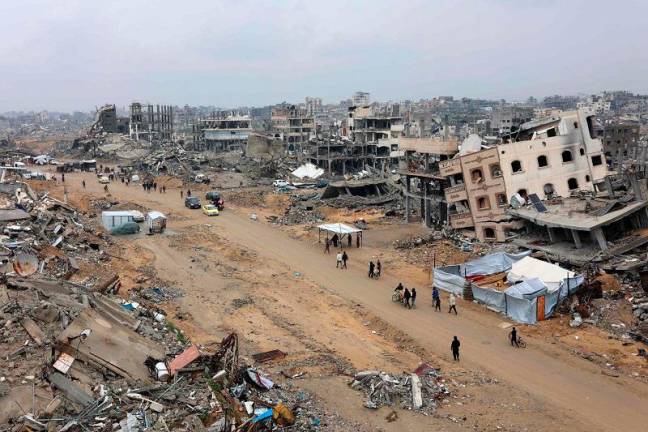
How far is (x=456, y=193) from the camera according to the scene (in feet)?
122

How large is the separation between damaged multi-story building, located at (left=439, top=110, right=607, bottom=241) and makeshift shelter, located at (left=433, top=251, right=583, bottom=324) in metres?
7.79

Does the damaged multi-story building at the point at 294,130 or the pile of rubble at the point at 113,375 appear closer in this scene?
the pile of rubble at the point at 113,375

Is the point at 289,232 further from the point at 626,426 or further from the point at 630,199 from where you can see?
the point at 626,426

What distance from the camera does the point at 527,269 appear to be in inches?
983

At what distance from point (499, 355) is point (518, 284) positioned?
15.4ft

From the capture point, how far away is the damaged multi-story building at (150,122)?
372 feet

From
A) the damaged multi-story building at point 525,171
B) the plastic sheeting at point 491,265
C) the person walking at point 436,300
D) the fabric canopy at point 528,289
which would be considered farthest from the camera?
the damaged multi-story building at point 525,171

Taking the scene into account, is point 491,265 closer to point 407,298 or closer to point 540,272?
point 540,272

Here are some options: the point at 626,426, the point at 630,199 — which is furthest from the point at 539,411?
the point at 630,199

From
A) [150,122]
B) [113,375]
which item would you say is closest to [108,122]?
[150,122]

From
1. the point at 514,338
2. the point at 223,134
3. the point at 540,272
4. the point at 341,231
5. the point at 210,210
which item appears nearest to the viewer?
the point at 514,338

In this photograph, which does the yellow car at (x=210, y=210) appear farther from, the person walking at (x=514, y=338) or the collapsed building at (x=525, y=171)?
the person walking at (x=514, y=338)

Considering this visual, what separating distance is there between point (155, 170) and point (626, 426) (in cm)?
6959

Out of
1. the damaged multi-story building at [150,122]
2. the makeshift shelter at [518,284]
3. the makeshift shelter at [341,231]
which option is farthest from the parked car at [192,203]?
the damaged multi-story building at [150,122]
